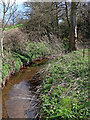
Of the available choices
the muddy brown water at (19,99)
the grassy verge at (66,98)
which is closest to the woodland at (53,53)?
the grassy verge at (66,98)

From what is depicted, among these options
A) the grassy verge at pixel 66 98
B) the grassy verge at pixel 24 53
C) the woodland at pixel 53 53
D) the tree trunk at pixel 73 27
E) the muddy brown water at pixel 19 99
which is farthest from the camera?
the tree trunk at pixel 73 27

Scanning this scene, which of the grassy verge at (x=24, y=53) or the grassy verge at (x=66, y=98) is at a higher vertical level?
the grassy verge at (x=24, y=53)

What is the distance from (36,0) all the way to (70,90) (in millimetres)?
7687

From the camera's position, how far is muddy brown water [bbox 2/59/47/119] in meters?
2.75

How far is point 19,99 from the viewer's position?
135 inches

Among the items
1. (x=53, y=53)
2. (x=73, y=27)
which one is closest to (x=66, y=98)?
(x=53, y=53)

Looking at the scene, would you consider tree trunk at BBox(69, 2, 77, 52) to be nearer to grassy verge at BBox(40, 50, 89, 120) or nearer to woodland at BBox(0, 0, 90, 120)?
woodland at BBox(0, 0, 90, 120)

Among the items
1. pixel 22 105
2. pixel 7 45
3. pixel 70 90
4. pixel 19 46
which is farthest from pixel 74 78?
pixel 19 46

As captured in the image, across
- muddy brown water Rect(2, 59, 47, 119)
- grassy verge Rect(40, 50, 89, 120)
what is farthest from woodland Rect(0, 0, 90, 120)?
muddy brown water Rect(2, 59, 47, 119)

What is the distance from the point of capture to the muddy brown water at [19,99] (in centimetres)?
275

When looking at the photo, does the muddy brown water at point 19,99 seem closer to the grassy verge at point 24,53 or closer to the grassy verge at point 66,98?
the grassy verge at point 66,98

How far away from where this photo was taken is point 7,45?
6.07 meters

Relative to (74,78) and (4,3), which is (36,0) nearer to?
→ (4,3)

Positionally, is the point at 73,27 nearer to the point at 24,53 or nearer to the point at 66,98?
the point at 24,53
